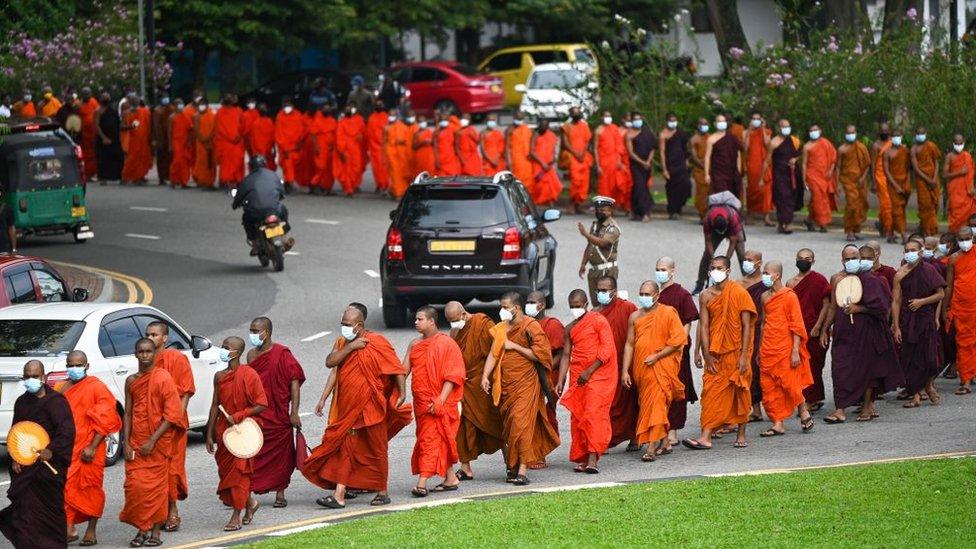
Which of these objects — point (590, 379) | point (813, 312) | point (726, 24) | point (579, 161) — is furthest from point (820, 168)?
point (590, 379)

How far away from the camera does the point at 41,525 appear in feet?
42.1

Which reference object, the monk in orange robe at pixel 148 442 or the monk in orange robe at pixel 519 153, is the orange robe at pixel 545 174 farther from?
the monk in orange robe at pixel 148 442

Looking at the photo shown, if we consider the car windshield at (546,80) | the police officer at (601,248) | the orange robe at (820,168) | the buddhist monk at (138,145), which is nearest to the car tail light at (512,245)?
the police officer at (601,248)

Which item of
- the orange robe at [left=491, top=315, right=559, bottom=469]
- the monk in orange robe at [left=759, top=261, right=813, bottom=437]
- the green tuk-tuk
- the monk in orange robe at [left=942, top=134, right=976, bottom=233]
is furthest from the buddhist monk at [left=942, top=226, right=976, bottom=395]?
the green tuk-tuk

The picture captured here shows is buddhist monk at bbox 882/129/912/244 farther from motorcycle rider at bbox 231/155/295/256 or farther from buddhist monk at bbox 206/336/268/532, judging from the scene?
buddhist monk at bbox 206/336/268/532

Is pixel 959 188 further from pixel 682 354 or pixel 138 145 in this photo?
pixel 138 145

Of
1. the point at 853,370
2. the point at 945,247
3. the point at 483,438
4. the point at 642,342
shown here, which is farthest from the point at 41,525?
the point at 945,247

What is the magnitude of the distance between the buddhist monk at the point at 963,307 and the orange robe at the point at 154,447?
8.40 metres

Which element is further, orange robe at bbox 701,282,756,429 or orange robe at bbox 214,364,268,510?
orange robe at bbox 701,282,756,429

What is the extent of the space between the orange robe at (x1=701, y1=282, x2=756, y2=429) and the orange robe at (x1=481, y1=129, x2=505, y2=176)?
54.2 ft

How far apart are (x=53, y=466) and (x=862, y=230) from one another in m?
18.5

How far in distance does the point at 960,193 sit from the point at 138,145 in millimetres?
16782

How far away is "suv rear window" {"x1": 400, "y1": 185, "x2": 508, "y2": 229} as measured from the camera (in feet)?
71.2

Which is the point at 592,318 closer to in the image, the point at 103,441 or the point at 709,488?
the point at 709,488
